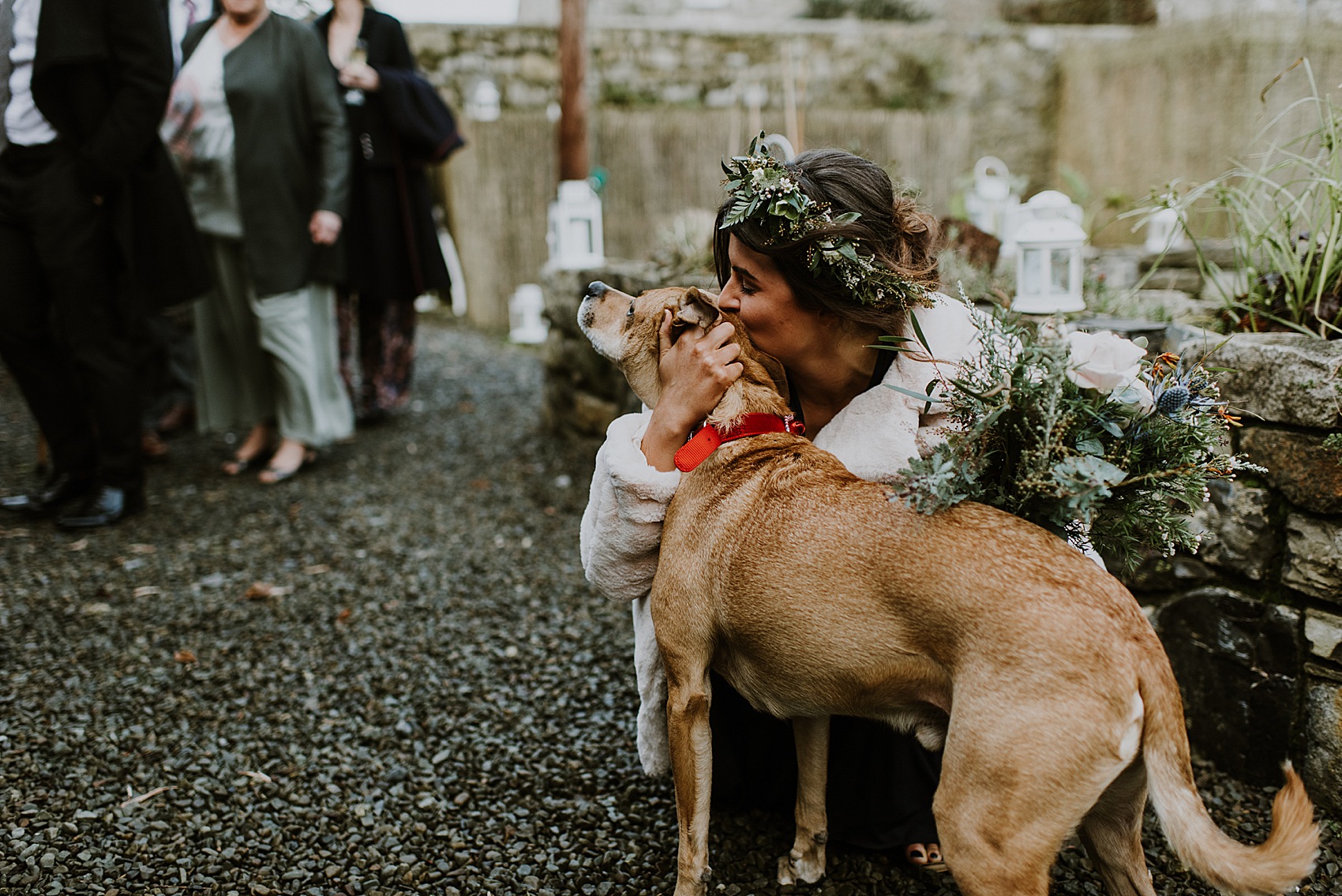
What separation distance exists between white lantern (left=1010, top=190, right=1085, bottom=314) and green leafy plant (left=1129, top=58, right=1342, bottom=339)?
1.05 feet

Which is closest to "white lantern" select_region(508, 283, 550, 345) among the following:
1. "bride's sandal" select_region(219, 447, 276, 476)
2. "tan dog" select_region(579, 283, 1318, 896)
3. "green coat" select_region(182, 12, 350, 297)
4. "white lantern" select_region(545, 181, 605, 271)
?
"white lantern" select_region(545, 181, 605, 271)

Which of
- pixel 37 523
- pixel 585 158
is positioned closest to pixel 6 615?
pixel 37 523

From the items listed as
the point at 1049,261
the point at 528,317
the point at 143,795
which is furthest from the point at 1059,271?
the point at 528,317

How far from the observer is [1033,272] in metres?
3.52

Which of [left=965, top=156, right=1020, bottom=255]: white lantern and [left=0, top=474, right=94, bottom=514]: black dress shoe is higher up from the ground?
[left=965, top=156, right=1020, bottom=255]: white lantern

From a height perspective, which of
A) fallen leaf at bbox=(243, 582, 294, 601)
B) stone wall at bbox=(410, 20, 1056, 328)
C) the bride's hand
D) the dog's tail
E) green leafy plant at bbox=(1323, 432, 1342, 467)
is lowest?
fallen leaf at bbox=(243, 582, 294, 601)

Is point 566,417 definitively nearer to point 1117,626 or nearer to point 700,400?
point 700,400

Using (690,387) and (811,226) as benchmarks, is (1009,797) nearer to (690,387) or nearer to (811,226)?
(690,387)

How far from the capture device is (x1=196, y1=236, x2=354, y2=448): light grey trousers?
18.2 feet

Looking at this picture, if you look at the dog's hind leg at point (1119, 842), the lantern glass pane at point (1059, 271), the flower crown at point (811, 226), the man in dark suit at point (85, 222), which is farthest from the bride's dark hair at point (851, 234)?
the man in dark suit at point (85, 222)

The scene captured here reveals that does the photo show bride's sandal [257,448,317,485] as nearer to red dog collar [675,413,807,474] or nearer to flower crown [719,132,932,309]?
red dog collar [675,413,807,474]

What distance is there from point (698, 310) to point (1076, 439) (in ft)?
3.11

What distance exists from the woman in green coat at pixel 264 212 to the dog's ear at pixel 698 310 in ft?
12.6

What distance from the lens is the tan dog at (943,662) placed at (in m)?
1.62
